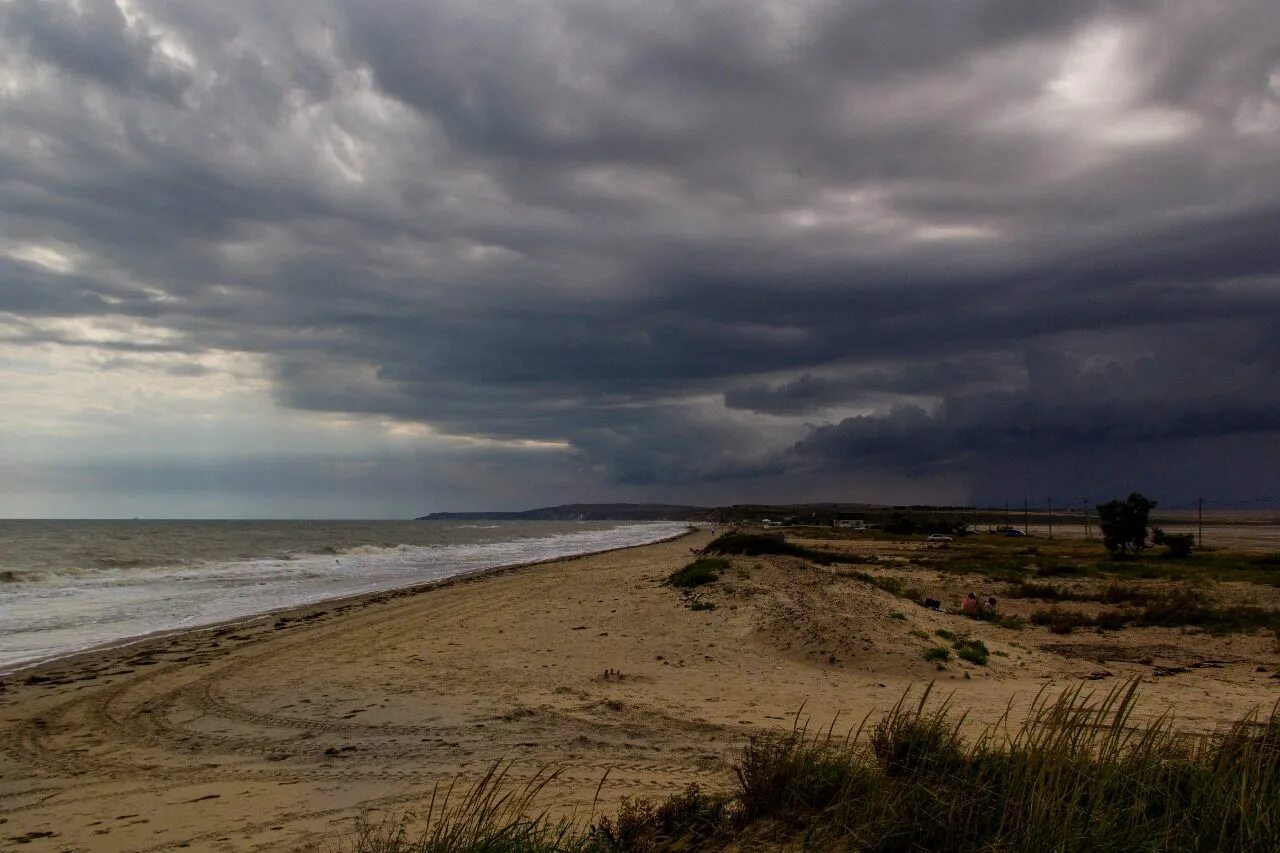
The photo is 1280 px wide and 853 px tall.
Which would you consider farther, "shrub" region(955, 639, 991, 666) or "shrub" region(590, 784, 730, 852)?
"shrub" region(955, 639, 991, 666)

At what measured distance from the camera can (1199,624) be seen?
19.7m

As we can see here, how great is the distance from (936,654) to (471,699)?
7.98 m

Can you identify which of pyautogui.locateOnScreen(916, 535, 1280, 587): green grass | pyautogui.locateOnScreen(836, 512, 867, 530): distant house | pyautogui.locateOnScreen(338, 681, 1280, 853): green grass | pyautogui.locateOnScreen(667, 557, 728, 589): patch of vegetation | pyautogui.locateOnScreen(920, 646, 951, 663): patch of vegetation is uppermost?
pyautogui.locateOnScreen(338, 681, 1280, 853): green grass

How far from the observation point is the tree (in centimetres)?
4431

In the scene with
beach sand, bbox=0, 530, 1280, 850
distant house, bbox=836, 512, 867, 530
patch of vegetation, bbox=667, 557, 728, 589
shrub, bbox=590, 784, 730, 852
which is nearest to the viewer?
shrub, bbox=590, 784, 730, 852

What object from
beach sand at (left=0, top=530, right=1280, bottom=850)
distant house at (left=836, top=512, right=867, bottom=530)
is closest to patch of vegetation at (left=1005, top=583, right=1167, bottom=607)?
beach sand at (left=0, top=530, right=1280, bottom=850)

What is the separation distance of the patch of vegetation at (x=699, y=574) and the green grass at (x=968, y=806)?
17769 millimetres

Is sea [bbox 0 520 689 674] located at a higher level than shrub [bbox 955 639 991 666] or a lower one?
lower

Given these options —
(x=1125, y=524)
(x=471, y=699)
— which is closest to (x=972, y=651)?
(x=471, y=699)

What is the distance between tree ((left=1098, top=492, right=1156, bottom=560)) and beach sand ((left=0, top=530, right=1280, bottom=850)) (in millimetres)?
29827

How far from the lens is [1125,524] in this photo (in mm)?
44656

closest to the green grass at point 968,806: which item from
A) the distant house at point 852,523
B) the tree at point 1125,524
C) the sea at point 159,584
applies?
the sea at point 159,584

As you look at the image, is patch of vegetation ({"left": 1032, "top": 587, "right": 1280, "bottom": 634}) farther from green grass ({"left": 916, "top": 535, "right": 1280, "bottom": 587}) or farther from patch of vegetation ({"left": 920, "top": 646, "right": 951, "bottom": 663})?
green grass ({"left": 916, "top": 535, "right": 1280, "bottom": 587})

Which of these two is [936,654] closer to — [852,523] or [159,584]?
[159,584]
